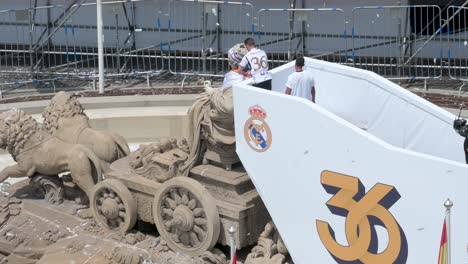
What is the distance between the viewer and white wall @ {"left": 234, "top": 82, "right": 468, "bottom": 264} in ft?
18.8

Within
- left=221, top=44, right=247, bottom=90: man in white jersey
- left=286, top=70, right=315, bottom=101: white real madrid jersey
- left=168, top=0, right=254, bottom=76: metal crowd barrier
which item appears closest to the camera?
left=286, top=70, right=315, bottom=101: white real madrid jersey

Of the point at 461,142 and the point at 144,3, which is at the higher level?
the point at 144,3

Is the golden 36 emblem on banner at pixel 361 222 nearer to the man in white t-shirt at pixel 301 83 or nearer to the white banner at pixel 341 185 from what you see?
the white banner at pixel 341 185

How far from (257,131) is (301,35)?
7.76 meters

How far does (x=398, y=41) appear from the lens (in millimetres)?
13492

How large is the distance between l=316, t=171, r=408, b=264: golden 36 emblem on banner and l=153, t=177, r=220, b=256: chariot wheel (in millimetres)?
1108

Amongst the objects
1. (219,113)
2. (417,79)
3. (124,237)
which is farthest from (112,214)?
(417,79)

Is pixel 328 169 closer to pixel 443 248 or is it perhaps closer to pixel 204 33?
pixel 443 248

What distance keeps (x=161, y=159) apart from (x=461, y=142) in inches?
108

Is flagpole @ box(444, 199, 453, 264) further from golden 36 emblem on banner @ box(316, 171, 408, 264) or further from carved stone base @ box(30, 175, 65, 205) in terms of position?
carved stone base @ box(30, 175, 65, 205)

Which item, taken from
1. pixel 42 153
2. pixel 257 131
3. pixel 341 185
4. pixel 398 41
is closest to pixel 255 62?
pixel 257 131

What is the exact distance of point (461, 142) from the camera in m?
6.71

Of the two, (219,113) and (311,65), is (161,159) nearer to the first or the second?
(219,113)

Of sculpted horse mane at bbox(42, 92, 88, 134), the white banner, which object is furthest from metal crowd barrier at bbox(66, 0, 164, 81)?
the white banner
